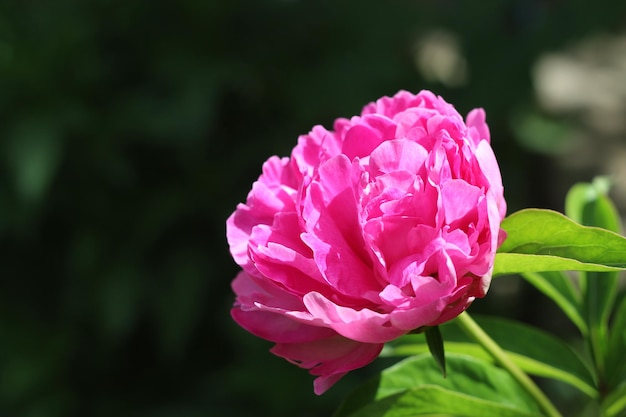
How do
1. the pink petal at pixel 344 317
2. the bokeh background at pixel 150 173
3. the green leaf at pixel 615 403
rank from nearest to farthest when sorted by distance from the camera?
the pink petal at pixel 344 317, the green leaf at pixel 615 403, the bokeh background at pixel 150 173

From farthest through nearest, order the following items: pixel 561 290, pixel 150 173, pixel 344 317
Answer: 1. pixel 150 173
2. pixel 561 290
3. pixel 344 317

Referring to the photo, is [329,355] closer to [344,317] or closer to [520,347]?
[344,317]

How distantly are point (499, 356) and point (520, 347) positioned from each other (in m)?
0.11

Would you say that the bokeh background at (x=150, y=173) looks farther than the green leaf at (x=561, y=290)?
Yes

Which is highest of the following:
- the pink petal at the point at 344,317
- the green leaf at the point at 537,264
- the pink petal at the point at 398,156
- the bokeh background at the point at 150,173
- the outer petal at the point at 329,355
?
the pink petal at the point at 398,156

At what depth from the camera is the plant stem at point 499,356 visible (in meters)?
0.49

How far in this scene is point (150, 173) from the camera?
1.96 m

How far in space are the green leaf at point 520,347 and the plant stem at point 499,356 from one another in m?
0.06

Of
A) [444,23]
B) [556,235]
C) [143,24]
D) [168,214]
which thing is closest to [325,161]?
[556,235]

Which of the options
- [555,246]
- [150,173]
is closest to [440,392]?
[555,246]

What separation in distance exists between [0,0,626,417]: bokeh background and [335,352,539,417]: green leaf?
1245mm

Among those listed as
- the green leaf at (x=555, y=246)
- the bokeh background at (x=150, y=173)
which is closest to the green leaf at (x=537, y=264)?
the green leaf at (x=555, y=246)

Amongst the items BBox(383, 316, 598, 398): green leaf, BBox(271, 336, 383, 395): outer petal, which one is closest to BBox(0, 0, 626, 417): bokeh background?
BBox(383, 316, 598, 398): green leaf

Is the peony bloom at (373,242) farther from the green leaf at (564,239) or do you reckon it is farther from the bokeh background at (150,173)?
the bokeh background at (150,173)
